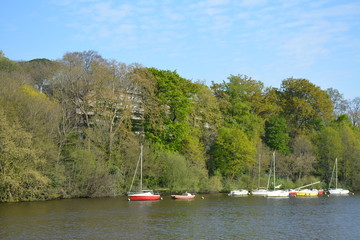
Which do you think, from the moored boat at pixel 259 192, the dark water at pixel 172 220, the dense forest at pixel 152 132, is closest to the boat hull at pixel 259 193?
the moored boat at pixel 259 192

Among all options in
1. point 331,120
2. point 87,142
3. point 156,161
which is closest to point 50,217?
point 87,142

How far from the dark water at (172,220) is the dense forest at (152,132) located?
19.9 ft

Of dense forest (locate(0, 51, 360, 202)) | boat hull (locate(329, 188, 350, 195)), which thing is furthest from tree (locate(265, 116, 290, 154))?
boat hull (locate(329, 188, 350, 195))

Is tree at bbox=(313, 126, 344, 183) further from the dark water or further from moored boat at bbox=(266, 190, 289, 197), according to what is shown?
the dark water

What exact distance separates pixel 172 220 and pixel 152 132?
110ft

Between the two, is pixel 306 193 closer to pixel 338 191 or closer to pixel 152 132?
pixel 338 191

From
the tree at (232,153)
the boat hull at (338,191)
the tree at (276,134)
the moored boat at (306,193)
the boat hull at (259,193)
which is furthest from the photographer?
the tree at (276,134)

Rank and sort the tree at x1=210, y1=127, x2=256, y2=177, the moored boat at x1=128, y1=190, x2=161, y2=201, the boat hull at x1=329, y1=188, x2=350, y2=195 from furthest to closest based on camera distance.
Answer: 1. the boat hull at x1=329, y1=188, x2=350, y2=195
2. the tree at x1=210, y1=127, x2=256, y2=177
3. the moored boat at x1=128, y1=190, x2=161, y2=201

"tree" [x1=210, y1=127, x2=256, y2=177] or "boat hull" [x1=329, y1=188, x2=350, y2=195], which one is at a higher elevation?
"tree" [x1=210, y1=127, x2=256, y2=177]

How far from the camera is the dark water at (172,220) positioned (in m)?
37.4

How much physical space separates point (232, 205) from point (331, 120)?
57.3 meters

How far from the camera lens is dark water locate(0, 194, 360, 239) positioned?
37.4m

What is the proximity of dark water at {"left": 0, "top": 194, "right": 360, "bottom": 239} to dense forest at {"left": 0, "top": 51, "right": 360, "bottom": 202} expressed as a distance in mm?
6069

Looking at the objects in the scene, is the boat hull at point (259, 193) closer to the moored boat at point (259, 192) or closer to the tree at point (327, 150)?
the moored boat at point (259, 192)
